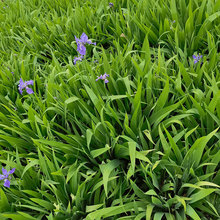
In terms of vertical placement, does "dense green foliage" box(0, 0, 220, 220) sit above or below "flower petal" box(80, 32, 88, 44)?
below

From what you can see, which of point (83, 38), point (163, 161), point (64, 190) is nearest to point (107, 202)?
point (64, 190)

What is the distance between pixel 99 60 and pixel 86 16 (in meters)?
0.83

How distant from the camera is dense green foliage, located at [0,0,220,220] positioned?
1210 mm

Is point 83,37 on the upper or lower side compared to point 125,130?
upper

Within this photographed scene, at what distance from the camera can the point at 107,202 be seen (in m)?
1.29

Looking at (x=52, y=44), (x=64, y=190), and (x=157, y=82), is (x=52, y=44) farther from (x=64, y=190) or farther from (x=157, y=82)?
(x=64, y=190)

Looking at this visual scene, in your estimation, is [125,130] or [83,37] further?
[83,37]

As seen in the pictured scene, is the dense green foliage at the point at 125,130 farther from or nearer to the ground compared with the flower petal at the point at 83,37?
nearer to the ground

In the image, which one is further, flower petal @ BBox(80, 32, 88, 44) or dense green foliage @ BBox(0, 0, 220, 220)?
Result: flower petal @ BBox(80, 32, 88, 44)

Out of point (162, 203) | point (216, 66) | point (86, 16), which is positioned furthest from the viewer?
point (86, 16)

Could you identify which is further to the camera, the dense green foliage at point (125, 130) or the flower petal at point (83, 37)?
the flower petal at point (83, 37)

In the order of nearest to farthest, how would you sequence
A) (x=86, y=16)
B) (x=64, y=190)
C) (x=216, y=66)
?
(x=64, y=190), (x=216, y=66), (x=86, y=16)

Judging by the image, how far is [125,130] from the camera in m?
1.44

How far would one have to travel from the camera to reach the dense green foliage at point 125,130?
47.6 inches
